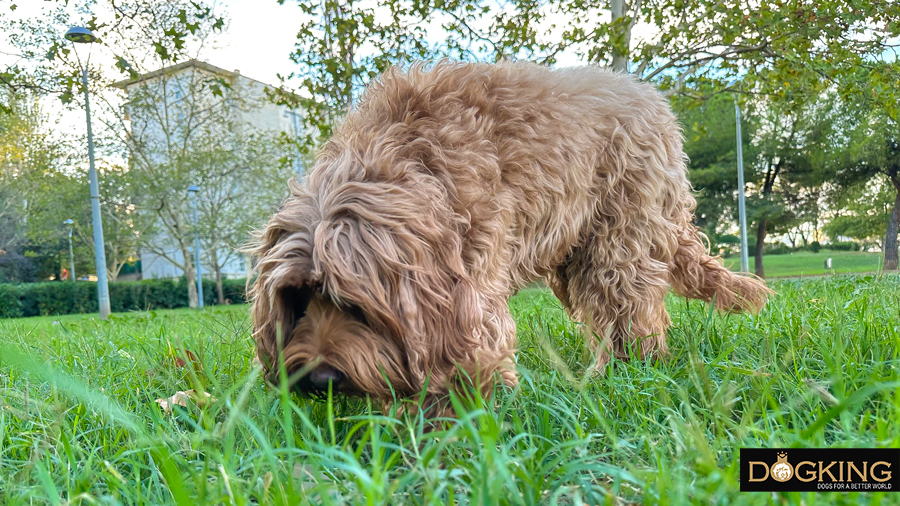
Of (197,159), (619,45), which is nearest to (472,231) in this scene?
(619,45)

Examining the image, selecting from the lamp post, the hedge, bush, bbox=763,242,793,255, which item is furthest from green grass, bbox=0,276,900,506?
bush, bbox=763,242,793,255

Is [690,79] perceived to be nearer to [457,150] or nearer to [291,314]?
[457,150]

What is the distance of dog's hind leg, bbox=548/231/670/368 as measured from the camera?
324 centimetres

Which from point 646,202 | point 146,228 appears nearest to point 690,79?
point 646,202

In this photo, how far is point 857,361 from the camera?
2316mm

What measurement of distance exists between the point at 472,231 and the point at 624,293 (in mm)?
1296

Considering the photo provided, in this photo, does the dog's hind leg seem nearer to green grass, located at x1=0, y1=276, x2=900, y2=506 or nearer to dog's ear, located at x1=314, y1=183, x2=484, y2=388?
green grass, located at x1=0, y1=276, x2=900, y2=506

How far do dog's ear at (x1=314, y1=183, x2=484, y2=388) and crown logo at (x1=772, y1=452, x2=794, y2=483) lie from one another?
108cm

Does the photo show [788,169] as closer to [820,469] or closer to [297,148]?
[297,148]

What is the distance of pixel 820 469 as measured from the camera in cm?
131

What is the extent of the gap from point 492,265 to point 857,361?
1478 mm

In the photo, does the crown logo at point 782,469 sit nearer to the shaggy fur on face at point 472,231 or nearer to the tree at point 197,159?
the shaggy fur on face at point 472,231

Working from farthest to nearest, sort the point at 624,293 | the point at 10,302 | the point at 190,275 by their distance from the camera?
the point at 190,275
the point at 10,302
the point at 624,293

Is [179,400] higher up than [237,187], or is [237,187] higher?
[237,187]
